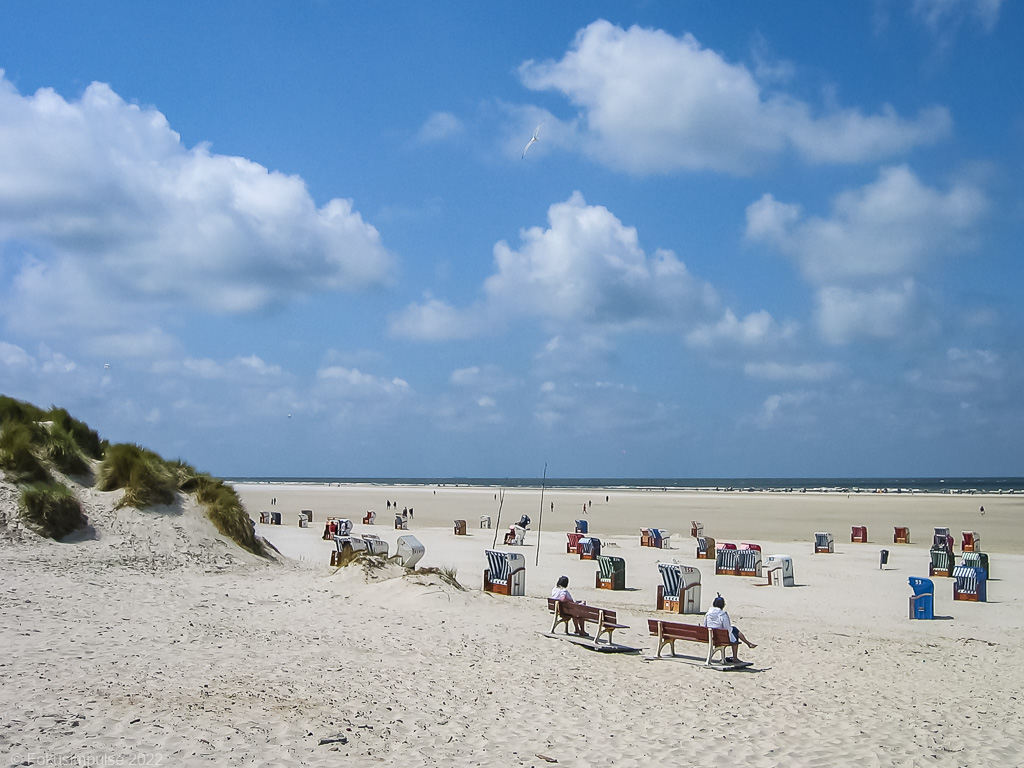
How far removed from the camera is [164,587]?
1253 cm

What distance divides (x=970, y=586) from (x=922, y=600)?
10.8ft

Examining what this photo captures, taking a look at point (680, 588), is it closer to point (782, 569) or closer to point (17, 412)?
point (782, 569)

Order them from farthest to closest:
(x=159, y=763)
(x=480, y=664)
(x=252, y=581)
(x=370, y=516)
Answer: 1. (x=370, y=516)
2. (x=252, y=581)
3. (x=480, y=664)
4. (x=159, y=763)

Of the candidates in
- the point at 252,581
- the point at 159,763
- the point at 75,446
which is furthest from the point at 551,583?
the point at 159,763

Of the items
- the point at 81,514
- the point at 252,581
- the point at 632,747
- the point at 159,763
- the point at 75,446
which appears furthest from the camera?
the point at 75,446

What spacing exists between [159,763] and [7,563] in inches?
349

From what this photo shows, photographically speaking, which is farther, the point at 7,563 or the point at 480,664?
the point at 7,563

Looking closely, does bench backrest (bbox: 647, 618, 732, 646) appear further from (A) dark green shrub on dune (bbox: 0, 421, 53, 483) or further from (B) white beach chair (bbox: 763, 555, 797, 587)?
(A) dark green shrub on dune (bbox: 0, 421, 53, 483)

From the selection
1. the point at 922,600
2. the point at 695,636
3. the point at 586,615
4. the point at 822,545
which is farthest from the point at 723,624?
the point at 822,545

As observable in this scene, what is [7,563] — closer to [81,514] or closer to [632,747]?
[81,514]

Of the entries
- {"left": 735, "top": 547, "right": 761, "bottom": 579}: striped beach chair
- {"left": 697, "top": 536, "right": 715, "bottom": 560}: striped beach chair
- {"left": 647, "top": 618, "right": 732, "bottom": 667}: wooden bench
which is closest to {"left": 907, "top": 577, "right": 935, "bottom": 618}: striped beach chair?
{"left": 735, "top": 547, "right": 761, "bottom": 579}: striped beach chair

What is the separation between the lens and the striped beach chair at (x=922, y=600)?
15117 millimetres

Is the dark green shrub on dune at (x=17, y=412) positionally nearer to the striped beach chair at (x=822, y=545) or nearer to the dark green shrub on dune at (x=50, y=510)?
the dark green shrub on dune at (x=50, y=510)

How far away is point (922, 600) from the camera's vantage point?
15195 mm
